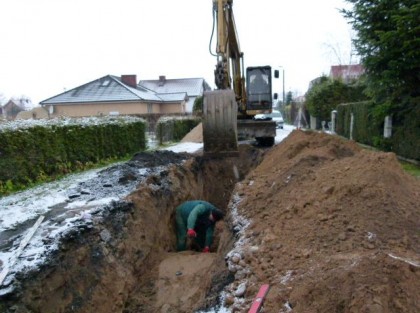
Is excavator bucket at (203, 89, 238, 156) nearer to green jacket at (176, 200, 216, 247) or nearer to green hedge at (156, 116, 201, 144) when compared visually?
green jacket at (176, 200, 216, 247)

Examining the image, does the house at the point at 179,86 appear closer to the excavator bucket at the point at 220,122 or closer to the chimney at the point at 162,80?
the chimney at the point at 162,80

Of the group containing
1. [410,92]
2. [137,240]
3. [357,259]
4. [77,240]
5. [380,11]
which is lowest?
[137,240]

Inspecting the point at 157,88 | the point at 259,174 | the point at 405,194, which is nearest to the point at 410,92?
the point at 259,174

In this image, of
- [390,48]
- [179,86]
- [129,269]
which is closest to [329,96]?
[390,48]

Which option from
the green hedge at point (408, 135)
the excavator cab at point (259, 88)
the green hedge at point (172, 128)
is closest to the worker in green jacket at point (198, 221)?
the green hedge at point (408, 135)

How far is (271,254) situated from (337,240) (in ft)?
2.22

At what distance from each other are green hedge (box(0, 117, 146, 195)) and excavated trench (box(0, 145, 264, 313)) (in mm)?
3184

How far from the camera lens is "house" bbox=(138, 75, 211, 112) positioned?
48.6m

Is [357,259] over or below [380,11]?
below

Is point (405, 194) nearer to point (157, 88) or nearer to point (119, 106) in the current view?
point (119, 106)

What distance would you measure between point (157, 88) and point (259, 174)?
141 ft

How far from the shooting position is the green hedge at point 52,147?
8398 millimetres

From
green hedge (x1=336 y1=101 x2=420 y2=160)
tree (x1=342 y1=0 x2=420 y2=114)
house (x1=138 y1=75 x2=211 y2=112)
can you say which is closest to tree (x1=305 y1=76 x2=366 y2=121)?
green hedge (x1=336 y1=101 x2=420 y2=160)

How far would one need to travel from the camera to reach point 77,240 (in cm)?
497
